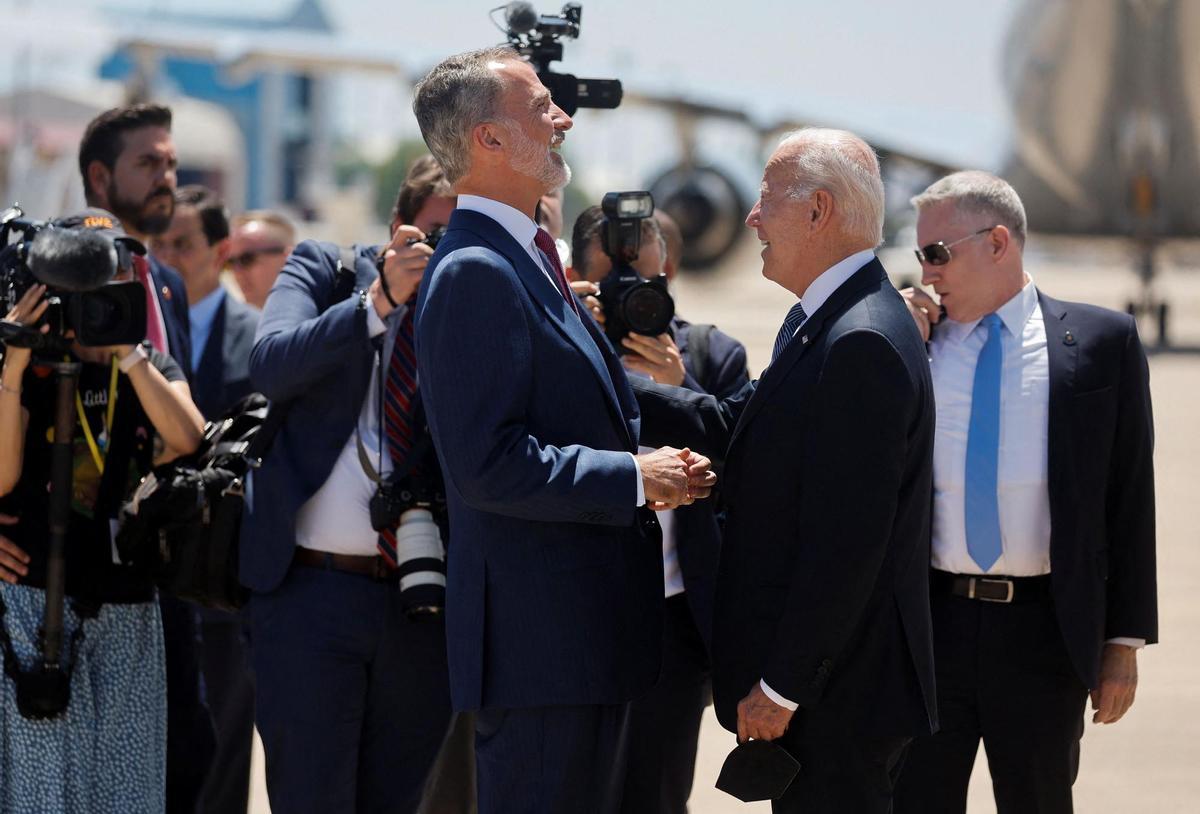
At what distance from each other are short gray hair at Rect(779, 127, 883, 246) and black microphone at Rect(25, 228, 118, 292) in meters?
1.68

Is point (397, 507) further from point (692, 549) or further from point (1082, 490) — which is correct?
point (1082, 490)

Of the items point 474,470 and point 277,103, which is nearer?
point 474,470

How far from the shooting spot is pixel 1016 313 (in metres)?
3.84

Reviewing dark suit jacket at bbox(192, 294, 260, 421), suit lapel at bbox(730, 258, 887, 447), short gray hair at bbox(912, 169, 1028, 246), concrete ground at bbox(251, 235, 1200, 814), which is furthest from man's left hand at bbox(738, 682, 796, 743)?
dark suit jacket at bbox(192, 294, 260, 421)

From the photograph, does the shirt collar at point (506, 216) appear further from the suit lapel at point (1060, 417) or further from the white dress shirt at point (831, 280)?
the suit lapel at point (1060, 417)

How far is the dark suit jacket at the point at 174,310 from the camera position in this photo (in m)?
4.66

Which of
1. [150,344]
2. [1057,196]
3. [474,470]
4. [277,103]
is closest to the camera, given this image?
[474,470]

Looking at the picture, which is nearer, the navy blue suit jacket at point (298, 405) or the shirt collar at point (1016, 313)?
the navy blue suit jacket at point (298, 405)

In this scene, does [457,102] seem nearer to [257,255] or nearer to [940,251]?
[940,251]

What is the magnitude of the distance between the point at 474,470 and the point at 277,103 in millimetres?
106859

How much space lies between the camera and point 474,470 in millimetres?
2832

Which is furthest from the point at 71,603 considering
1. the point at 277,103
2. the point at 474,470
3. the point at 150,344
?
the point at 277,103

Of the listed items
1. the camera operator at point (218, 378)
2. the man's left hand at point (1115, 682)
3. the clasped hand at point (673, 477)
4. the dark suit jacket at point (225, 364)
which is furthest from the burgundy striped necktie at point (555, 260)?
the dark suit jacket at point (225, 364)

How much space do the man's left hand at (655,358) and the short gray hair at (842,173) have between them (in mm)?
771
